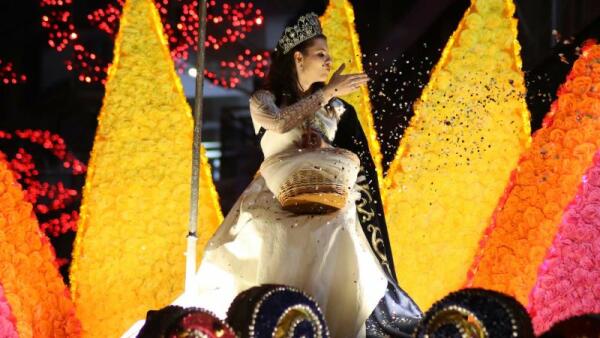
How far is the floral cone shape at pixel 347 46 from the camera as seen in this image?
544cm

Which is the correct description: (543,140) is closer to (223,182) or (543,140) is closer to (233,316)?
(223,182)

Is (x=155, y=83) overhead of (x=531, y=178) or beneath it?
overhead

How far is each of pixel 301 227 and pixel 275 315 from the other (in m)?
0.78

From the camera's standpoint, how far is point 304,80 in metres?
3.74

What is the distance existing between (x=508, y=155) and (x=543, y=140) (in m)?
0.31

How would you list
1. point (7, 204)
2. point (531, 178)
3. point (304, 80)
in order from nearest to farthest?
1. point (304, 80)
2. point (7, 204)
3. point (531, 178)

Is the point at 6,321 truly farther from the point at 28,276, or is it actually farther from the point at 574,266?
the point at 574,266

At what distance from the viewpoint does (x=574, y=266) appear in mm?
4734

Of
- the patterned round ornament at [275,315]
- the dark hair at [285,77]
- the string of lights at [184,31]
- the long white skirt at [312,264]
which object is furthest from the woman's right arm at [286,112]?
the string of lights at [184,31]

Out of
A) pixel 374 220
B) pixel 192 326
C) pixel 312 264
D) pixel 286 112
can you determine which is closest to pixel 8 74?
pixel 374 220

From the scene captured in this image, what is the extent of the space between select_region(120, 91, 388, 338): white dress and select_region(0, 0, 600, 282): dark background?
6.55 feet

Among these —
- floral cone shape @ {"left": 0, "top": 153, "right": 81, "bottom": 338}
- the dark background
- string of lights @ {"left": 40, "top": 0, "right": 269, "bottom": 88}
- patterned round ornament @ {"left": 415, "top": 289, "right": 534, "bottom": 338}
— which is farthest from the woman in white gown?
string of lights @ {"left": 40, "top": 0, "right": 269, "bottom": 88}

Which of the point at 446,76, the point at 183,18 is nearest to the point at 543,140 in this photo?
the point at 446,76

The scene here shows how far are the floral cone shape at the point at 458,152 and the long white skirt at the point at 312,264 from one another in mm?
1793
